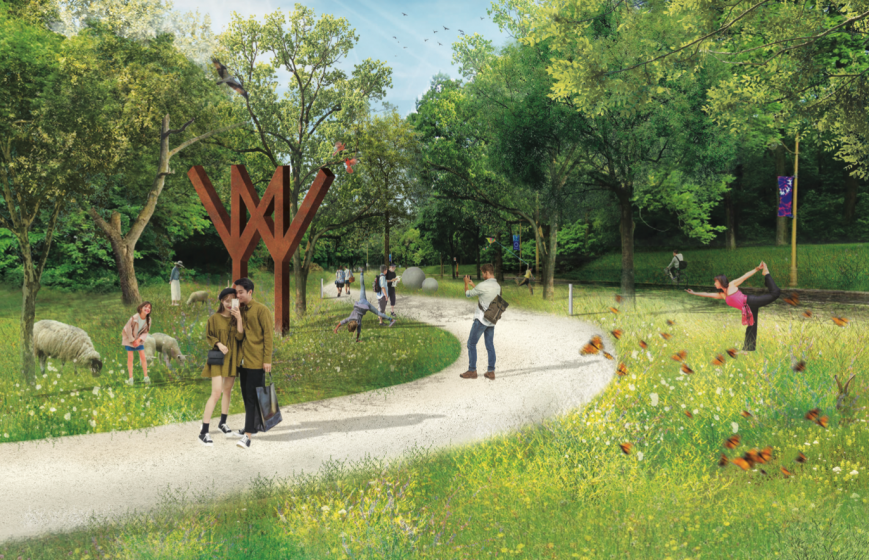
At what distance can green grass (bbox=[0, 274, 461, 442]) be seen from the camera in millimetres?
8367

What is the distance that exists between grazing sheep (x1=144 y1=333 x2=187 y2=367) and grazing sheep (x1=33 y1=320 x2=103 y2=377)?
85cm

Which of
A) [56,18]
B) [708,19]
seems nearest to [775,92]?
[708,19]

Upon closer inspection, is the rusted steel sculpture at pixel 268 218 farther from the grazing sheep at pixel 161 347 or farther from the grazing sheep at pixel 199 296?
the grazing sheep at pixel 199 296

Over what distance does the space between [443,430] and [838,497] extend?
4.54 meters

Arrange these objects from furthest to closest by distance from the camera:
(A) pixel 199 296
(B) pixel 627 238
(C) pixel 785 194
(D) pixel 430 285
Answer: (D) pixel 430 285 < (C) pixel 785 194 < (A) pixel 199 296 < (B) pixel 627 238

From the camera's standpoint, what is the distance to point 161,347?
1116 centimetres

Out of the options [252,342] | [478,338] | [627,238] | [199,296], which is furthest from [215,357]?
[627,238]

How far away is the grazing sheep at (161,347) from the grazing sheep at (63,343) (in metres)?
0.85

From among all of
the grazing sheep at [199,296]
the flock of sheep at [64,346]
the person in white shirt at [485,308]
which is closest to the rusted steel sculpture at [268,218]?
the flock of sheep at [64,346]

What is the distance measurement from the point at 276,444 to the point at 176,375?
4.63 meters

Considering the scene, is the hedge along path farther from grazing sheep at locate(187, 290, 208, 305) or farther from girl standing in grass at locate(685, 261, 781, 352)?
grazing sheep at locate(187, 290, 208, 305)

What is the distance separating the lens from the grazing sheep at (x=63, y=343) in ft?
34.7

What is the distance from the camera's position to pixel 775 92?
1220 centimetres

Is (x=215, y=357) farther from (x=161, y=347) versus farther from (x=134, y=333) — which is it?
(x=161, y=347)
